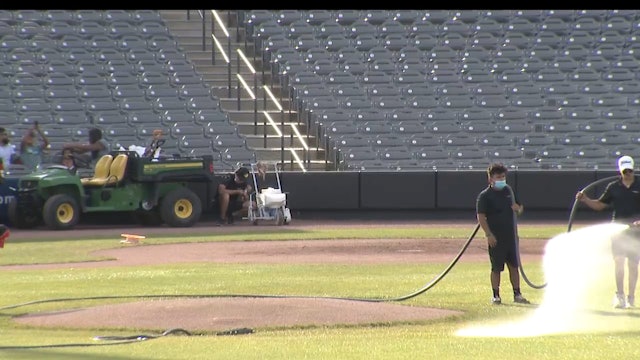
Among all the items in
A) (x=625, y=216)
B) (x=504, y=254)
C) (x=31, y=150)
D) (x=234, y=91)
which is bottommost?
(x=504, y=254)

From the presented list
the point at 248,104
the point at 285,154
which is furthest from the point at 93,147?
the point at 248,104

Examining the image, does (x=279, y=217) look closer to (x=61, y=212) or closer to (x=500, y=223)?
(x=61, y=212)

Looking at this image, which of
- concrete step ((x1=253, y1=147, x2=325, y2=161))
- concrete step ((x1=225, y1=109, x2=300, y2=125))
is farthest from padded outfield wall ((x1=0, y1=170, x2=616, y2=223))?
concrete step ((x1=225, y1=109, x2=300, y2=125))

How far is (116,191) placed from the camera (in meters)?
27.6

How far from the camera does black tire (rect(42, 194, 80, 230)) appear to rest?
26.6m

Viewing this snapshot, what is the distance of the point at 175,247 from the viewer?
23.2 metres

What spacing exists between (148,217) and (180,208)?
122 centimetres

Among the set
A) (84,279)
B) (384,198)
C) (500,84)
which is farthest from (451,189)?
(84,279)

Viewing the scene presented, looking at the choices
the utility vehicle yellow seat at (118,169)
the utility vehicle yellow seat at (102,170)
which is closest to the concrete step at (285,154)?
the utility vehicle yellow seat at (102,170)

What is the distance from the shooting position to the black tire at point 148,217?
2866 centimetres

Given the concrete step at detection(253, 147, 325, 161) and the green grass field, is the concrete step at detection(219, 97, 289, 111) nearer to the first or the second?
the concrete step at detection(253, 147, 325, 161)

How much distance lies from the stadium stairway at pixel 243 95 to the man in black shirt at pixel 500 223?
16.0 m

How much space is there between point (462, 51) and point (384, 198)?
6.76 meters

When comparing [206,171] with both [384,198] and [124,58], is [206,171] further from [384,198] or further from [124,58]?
[124,58]
